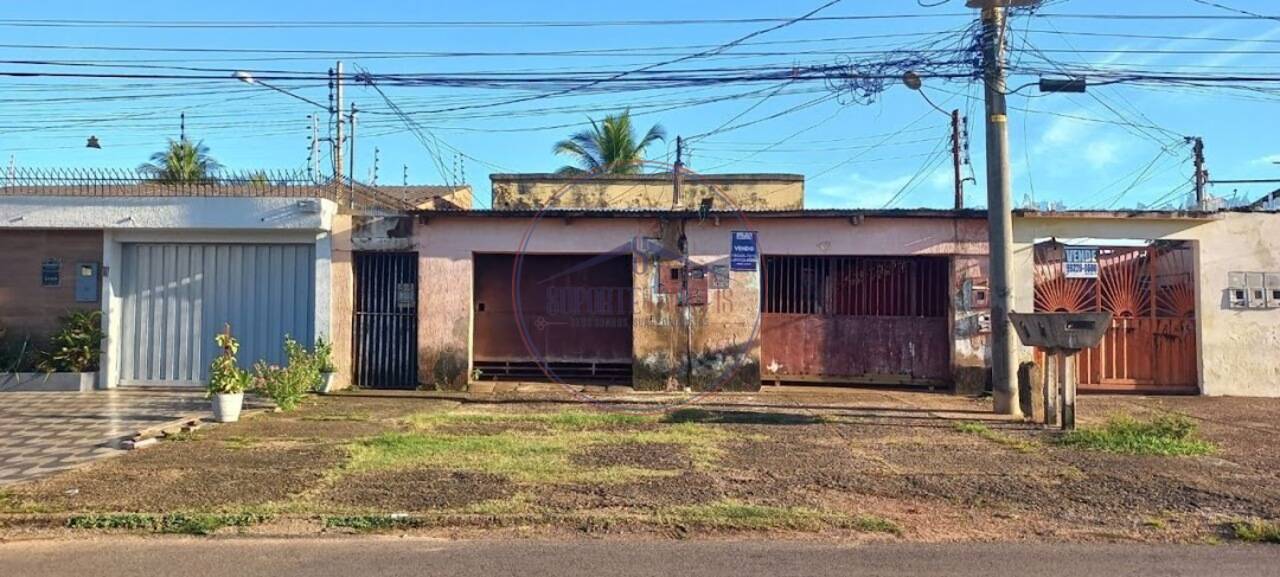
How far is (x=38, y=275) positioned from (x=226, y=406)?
18.5 feet

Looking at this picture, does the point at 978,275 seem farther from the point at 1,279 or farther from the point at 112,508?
the point at 1,279

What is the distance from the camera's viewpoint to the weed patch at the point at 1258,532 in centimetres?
528

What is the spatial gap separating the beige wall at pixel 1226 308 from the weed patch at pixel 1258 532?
7051 millimetres

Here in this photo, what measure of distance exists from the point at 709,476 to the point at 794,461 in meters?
1.04

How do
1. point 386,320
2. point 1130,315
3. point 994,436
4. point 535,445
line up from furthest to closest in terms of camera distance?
point 386,320 → point 1130,315 → point 994,436 → point 535,445

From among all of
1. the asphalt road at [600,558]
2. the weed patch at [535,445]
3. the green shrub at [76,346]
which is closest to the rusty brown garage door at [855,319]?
the weed patch at [535,445]

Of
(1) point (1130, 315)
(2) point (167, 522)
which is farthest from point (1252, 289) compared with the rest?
(2) point (167, 522)

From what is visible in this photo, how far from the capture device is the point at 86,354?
39.7 feet

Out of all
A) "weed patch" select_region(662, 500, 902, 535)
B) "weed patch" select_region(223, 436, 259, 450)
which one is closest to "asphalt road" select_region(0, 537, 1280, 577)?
"weed patch" select_region(662, 500, 902, 535)

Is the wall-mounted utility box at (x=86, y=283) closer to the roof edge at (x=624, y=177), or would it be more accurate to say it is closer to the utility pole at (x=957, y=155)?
the roof edge at (x=624, y=177)

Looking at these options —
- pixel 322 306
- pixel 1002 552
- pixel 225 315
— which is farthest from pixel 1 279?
pixel 1002 552

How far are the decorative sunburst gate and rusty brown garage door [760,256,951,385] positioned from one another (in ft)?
5.29

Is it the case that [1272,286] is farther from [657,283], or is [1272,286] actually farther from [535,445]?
[535,445]

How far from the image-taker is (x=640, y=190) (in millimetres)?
19641
